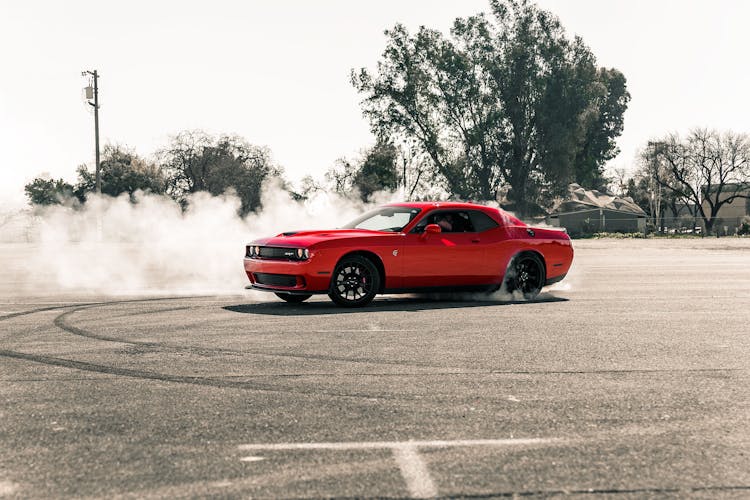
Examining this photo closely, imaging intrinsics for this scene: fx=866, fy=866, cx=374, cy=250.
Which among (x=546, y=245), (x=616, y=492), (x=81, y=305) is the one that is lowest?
(x=616, y=492)

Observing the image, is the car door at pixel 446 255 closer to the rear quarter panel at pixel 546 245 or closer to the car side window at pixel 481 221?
the car side window at pixel 481 221

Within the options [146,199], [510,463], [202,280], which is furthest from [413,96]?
[510,463]

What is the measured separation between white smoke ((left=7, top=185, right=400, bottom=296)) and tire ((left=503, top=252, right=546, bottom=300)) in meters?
4.67

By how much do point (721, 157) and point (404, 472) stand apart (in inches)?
3692

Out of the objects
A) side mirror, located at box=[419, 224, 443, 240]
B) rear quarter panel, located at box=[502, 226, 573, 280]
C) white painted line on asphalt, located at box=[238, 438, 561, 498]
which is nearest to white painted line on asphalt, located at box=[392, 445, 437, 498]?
white painted line on asphalt, located at box=[238, 438, 561, 498]

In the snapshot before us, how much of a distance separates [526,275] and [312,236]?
363 centimetres

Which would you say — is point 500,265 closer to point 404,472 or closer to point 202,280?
point 202,280

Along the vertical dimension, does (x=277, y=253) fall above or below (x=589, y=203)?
below

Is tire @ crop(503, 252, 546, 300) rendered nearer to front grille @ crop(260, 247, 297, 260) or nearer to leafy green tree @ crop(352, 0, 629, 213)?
front grille @ crop(260, 247, 297, 260)

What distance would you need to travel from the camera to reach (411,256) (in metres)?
12.2

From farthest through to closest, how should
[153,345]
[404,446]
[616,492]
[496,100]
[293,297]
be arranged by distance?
[496,100]
[293,297]
[153,345]
[404,446]
[616,492]

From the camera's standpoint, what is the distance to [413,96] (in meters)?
58.7

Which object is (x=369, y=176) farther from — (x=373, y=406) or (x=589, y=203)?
(x=373, y=406)

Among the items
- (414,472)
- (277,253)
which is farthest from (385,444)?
(277,253)
